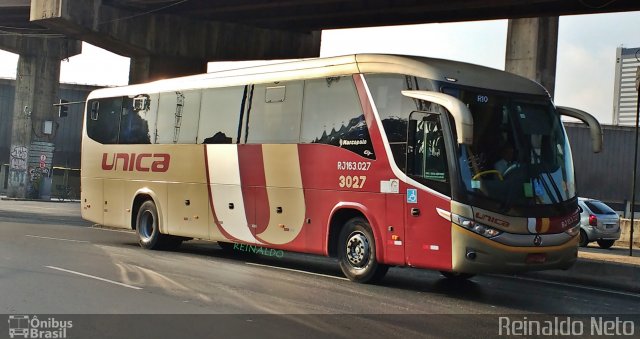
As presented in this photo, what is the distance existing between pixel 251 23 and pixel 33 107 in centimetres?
2088

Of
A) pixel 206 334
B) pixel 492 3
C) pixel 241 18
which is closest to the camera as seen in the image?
pixel 206 334

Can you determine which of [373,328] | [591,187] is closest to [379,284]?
[373,328]

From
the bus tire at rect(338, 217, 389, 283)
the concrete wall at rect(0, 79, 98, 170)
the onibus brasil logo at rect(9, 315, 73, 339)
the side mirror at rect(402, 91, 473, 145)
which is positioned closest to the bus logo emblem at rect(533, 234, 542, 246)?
the side mirror at rect(402, 91, 473, 145)

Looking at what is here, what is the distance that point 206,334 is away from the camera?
762 centimetres

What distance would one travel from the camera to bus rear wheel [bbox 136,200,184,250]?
677 inches

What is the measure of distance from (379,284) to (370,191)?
5.14 ft

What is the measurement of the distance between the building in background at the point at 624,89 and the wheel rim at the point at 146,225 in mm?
36376

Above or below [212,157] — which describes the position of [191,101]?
above

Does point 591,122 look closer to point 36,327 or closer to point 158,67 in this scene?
point 36,327

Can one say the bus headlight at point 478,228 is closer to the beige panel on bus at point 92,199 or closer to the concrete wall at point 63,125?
the beige panel on bus at point 92,199

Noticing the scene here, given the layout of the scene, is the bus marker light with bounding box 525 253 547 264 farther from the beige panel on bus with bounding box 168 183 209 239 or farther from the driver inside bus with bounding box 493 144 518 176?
the beige panel on bus with bounding box 168 183 209 239

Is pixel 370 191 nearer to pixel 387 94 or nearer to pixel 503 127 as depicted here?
pixel 387 94

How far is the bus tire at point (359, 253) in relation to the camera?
11.8m

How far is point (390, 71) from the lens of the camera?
38.2 feet
